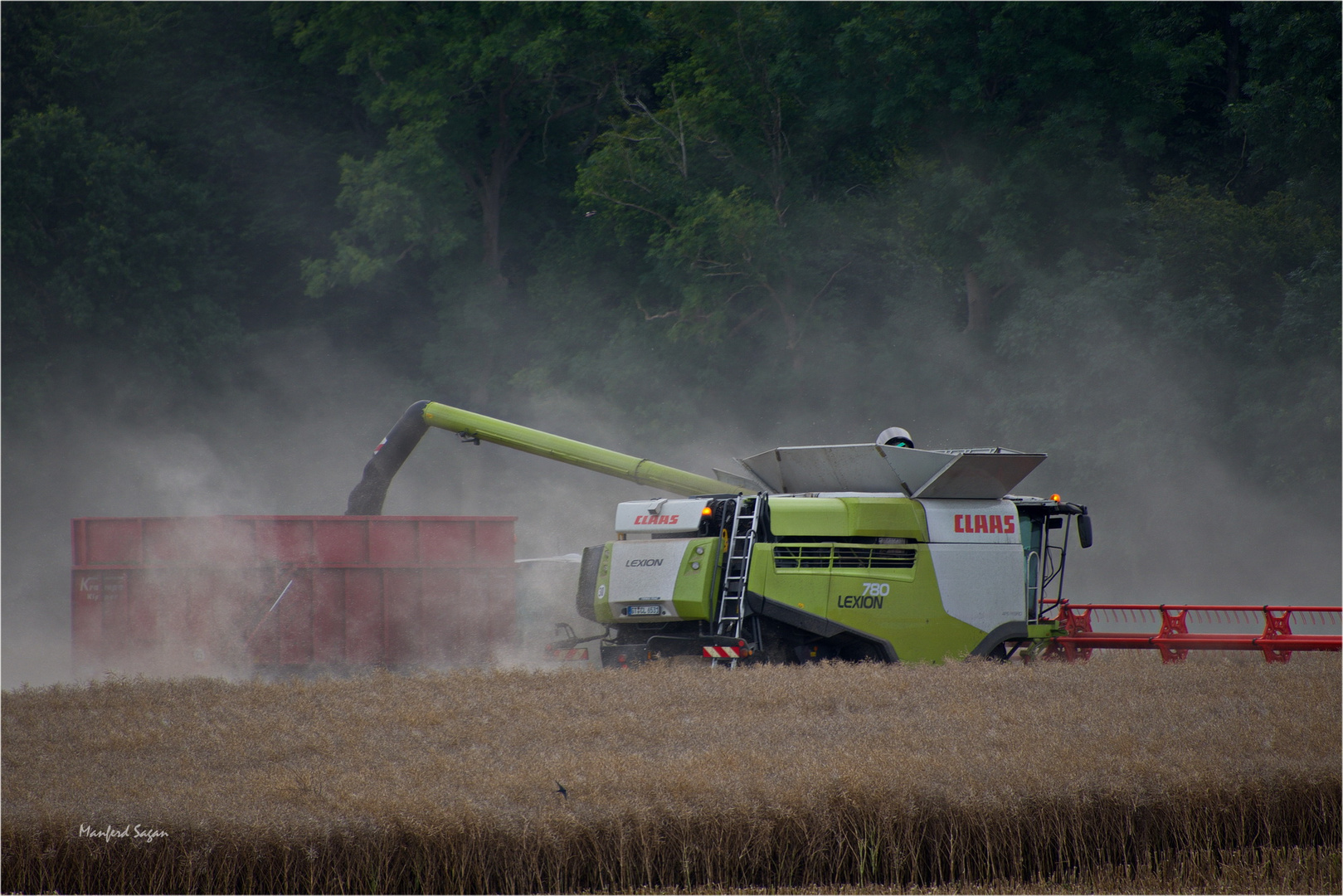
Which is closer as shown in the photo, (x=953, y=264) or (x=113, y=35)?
(x=953, y=264)

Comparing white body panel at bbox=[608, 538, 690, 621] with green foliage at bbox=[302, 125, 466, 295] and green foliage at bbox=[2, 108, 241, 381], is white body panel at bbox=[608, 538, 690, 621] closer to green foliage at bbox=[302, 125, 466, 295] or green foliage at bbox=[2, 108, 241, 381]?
green foliage at bbox=[302, 125, 466, 295]

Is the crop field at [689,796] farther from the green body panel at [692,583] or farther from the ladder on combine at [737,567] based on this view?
the green body panel at [692,583]

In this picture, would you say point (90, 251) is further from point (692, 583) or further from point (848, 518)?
point (848, 518)

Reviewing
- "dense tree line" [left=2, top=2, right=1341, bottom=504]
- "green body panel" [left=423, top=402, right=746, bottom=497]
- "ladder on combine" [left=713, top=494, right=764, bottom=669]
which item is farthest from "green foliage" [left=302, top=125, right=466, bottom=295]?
"ladder on combine" [left=713, top=494, right=764, bottom=669]

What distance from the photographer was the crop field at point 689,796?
6.05 meters

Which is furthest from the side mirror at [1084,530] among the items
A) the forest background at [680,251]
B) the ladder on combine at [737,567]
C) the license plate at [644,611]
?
the forest background at [680,251]

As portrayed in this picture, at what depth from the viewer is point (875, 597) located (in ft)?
35.5

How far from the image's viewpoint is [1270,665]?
10.6 meters

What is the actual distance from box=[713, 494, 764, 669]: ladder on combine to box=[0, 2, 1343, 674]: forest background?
13.5 metres

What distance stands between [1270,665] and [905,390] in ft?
59.4

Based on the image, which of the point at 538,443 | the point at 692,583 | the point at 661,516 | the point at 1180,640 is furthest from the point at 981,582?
the point at 538,443

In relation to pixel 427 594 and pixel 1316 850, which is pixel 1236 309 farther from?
pixel 1316 850

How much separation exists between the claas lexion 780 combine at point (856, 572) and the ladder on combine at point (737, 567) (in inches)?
0.6

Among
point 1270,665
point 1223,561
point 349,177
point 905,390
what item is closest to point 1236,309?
point 1223,561
